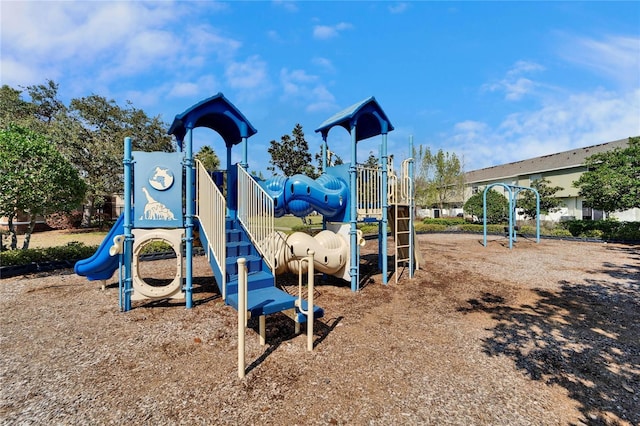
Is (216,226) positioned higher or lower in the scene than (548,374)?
higher

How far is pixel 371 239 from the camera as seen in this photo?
17578mm

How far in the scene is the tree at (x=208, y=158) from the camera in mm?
26714

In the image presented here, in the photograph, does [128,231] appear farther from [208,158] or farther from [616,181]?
[208,158]

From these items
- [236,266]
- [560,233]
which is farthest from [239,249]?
[560,233]

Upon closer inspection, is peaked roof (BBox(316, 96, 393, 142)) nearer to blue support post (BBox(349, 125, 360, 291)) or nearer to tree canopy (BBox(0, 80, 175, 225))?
blue support post (BBox(349, 125, 360, 291))

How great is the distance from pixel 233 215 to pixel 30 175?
19.6 ft

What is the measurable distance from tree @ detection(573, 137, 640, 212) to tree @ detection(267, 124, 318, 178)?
16.1 metres

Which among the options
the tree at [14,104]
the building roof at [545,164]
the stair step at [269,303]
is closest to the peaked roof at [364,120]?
the stair step at [269,303]

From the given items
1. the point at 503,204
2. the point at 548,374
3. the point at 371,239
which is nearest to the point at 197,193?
the point at 548,374

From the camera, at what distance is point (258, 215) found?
5535 millimetres

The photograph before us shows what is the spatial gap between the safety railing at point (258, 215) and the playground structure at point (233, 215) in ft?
0.06

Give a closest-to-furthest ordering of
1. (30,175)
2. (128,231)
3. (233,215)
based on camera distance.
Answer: (128,231), (233,215), (30,175)

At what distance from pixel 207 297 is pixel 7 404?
3.45m

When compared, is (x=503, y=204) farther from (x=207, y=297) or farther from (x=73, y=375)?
(x=73, y=375)
